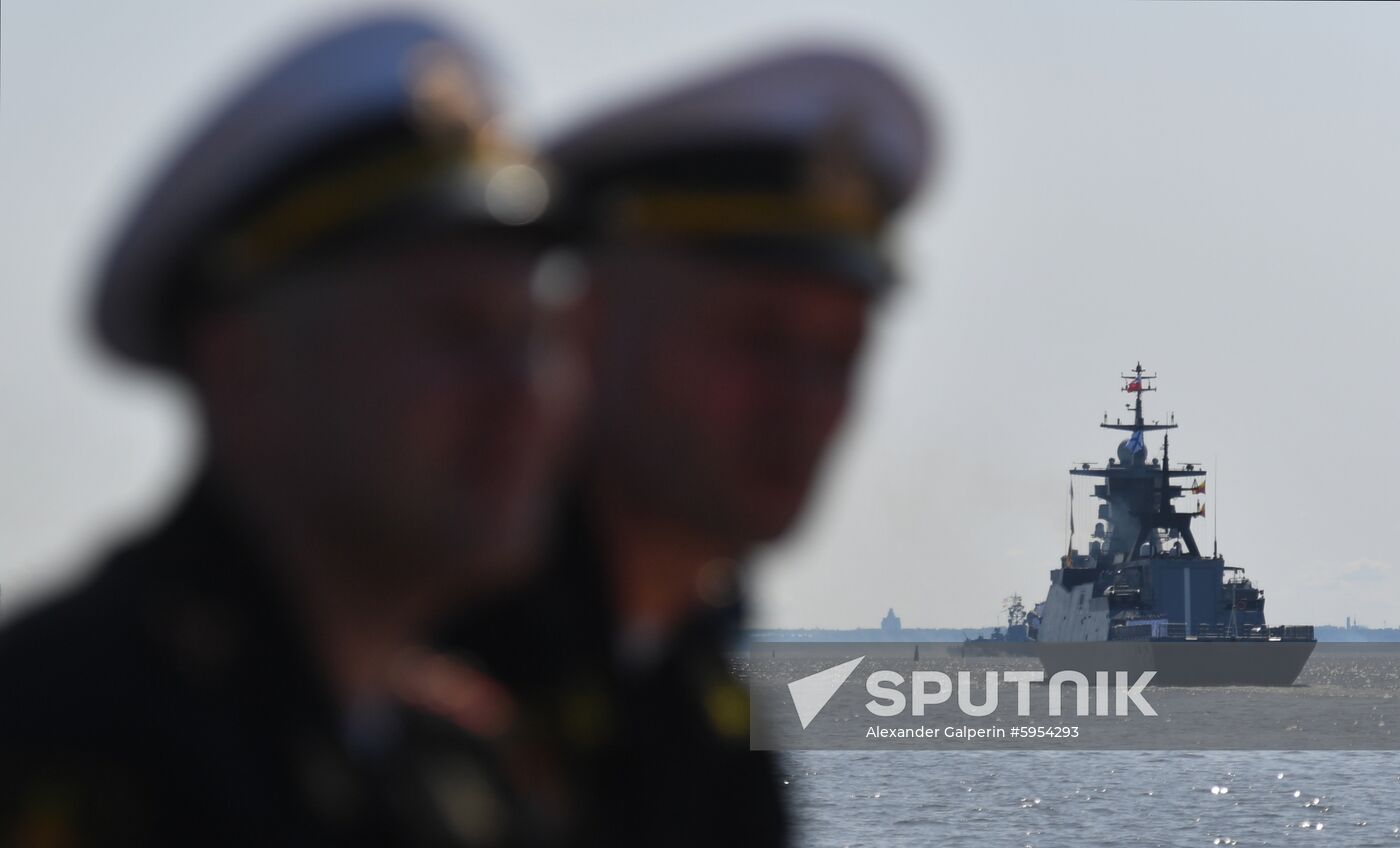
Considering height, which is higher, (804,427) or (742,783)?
(804,427)

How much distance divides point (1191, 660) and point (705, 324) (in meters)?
81.0

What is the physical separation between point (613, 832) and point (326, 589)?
689mm

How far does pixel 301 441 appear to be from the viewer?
1.41 meters

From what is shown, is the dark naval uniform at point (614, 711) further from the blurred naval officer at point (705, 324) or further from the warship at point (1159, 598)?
the warship at point (1159, 598)

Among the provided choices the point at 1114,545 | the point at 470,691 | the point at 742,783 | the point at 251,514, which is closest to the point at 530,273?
the point at 251,514

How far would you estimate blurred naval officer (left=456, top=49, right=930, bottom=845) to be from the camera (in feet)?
6.00

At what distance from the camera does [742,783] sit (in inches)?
93.0

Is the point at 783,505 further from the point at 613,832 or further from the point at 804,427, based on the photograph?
the point at 613,832

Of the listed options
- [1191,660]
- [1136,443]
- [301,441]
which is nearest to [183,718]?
[301,441]

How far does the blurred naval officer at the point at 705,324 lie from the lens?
1830 mm

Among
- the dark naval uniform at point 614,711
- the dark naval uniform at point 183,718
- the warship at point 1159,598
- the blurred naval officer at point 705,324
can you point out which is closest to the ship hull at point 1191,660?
the warship at point 1159,598

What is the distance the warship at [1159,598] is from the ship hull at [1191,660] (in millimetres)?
41

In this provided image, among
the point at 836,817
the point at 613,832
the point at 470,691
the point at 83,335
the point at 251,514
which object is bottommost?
the point at 836,817

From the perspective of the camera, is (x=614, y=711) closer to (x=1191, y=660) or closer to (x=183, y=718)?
(x=183, y=718)
